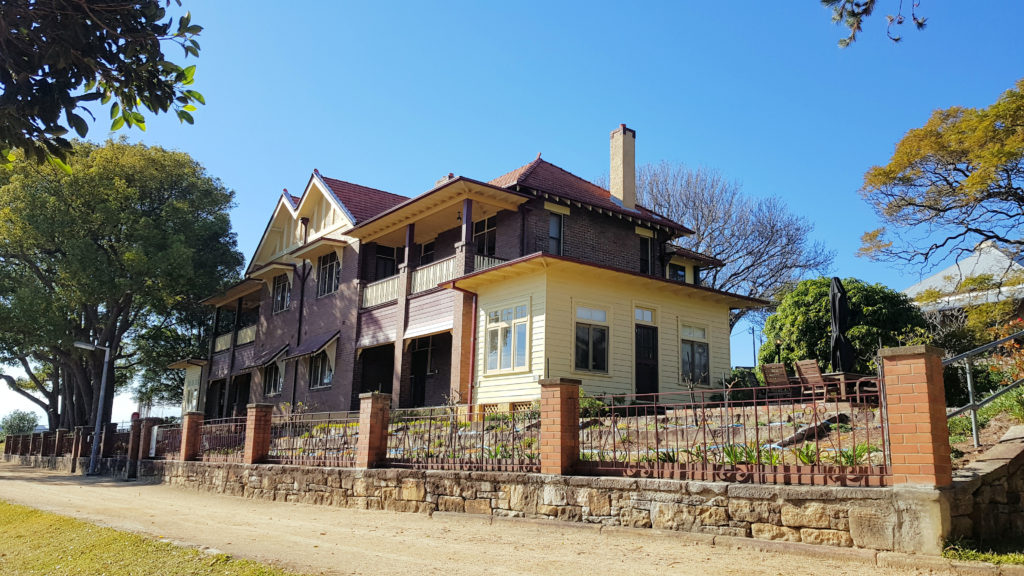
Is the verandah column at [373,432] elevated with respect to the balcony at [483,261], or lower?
lower

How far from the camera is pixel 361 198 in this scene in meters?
28.1

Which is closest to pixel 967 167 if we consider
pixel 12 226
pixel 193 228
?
pixel 193 228

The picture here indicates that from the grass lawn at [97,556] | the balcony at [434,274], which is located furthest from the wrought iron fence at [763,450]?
the balcony at [434,274]

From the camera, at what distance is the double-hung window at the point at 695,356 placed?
20.8 m

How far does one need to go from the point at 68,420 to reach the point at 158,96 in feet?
125

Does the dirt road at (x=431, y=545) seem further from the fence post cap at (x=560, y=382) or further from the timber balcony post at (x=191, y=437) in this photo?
the timber balcony post at (x=191, y=437)

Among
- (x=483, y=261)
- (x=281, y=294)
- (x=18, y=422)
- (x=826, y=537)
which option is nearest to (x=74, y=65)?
(x=826, y=537)

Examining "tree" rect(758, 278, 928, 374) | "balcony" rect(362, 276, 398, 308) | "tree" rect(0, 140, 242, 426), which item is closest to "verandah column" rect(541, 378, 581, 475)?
"tree" rect(758, 278, 928, 374)

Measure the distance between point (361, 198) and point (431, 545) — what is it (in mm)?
20636

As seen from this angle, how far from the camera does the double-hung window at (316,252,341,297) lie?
2673 cm

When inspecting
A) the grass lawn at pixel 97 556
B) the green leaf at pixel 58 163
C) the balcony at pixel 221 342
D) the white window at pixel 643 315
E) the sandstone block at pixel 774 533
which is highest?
the balcony at pixel 221 342

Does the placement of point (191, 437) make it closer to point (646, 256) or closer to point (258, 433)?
point (258, 433)

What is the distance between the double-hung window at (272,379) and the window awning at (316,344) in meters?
3.49

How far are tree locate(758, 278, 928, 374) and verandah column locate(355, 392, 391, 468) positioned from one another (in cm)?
1254
